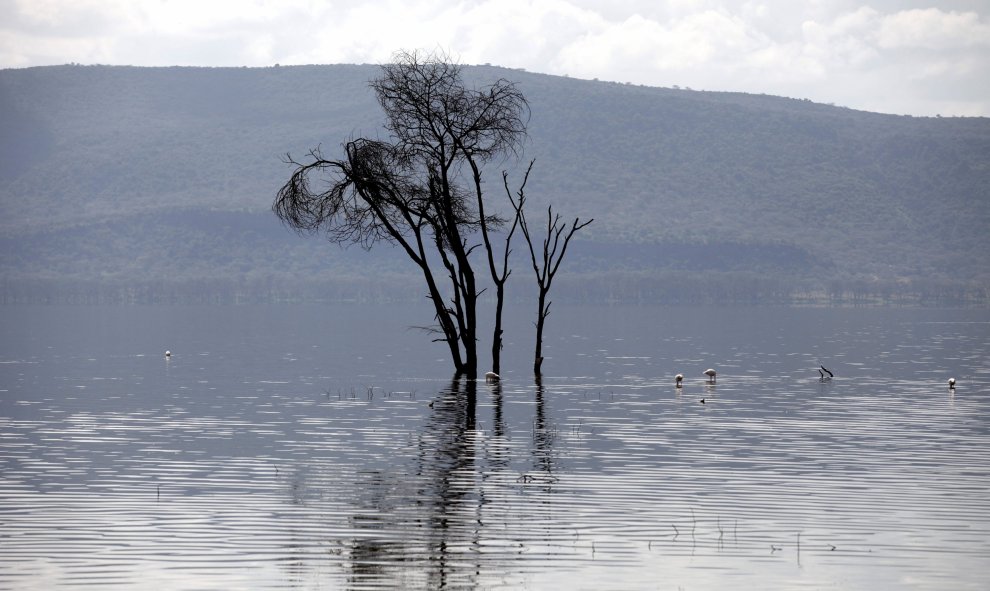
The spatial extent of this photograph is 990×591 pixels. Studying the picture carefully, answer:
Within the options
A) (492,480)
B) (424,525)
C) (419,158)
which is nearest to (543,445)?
(492,480)

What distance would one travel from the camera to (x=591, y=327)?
116m

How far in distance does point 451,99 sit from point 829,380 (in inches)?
661

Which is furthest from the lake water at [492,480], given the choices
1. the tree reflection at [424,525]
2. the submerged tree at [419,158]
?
the submerged tree at [419,158]

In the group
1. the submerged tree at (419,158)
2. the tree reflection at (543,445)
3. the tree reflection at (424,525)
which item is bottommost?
the tree reflection at (424,525)

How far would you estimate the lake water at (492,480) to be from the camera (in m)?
17.8

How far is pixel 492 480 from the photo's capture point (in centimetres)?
2533

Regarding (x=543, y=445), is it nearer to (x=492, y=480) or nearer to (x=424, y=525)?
(x=492, y=480)

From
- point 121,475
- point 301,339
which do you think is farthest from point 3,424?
point 301,339

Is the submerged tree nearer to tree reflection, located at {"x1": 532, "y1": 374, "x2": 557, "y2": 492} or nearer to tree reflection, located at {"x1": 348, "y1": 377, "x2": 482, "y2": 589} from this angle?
tree reflection, located at {"x1": 532, "y1": 374, "x2": 557, "y2": 492}

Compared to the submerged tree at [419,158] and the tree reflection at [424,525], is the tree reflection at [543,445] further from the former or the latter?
the submerged tree at [419,158]

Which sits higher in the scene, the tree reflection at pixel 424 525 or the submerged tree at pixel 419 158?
the submerged tree at pixel 419 158

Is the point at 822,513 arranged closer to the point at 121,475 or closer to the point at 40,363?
the point at 121,475

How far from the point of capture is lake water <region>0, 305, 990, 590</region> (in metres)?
17.8

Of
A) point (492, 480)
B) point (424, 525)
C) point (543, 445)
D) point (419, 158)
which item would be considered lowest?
point (424, 525)
